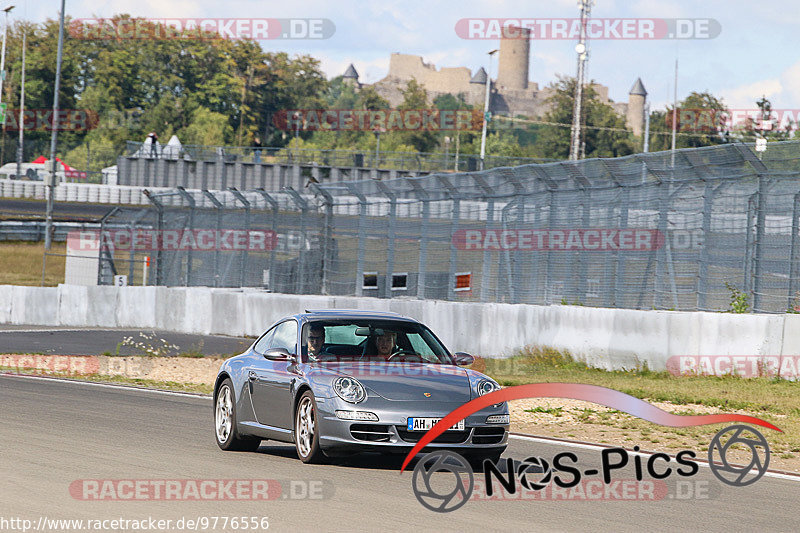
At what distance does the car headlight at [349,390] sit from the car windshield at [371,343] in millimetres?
692

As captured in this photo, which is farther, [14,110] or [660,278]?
[14,110]

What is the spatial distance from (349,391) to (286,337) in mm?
1515

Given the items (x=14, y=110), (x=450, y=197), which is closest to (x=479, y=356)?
(x=450, y=197)

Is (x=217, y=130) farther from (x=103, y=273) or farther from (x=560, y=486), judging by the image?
(x=560, y=486)

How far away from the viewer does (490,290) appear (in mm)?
22828

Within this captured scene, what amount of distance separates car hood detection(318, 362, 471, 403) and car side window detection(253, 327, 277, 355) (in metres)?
1.25

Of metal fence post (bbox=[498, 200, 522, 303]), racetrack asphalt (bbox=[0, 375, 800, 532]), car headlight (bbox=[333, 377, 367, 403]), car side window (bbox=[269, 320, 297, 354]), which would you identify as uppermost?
metal fence post (bbox=[498, 200, 522, 303])

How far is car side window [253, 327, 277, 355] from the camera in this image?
11.0m

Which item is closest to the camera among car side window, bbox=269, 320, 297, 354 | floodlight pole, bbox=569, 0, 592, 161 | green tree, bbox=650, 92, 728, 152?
car side window, bbox=269, 320, 297, 354

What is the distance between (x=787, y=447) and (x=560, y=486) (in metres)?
3.81

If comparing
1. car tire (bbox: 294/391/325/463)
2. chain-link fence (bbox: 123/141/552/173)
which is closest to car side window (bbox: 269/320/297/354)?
car tire (bbox: 294/391/325/463)

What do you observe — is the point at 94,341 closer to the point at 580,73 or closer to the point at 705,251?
the point at 705,251

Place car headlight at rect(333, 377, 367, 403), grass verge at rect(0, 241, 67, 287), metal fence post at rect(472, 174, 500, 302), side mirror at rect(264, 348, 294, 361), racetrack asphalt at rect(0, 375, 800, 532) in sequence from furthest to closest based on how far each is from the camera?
grass verge at rect(0, 241, 67, 287), metal fence post at rect(472, 174, 500, 302), side mirror at rect(264, 348, 294, 361), car headlight at rect(333, 377, 367, 403), racetrack asphalt at rect(0, 375, 800, 532)

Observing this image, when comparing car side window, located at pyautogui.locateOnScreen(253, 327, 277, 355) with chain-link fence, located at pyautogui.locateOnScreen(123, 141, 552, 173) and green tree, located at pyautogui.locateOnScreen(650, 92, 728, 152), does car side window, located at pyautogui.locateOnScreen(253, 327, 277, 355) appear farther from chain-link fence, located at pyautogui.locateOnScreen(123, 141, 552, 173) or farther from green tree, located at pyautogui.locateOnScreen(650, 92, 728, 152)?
green tree, located at pyautogui.locateOnScreen(650, 92, 728, 152)
